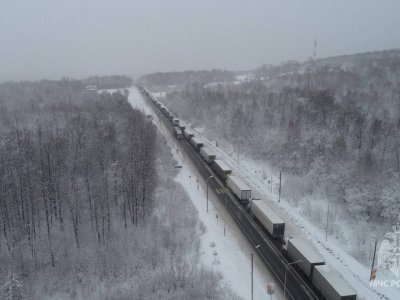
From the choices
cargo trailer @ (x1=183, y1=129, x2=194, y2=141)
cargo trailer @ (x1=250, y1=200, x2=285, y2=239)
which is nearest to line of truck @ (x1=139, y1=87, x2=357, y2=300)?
cargo trailer @ (x1=250, y1=200, x2=285, y2=239)

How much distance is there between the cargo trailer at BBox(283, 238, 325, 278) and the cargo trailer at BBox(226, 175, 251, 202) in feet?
46.2

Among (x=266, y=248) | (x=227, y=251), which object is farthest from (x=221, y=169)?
(x=266, y=248)

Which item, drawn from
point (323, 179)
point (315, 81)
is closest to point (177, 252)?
point (323, 179)

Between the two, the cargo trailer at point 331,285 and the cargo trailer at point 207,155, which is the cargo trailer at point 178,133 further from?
the cargo trailer at point 331,285

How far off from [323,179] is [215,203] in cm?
1901

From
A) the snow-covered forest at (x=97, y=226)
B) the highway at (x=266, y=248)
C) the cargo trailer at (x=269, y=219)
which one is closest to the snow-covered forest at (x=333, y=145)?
the cargo trailer at (x=269, y=219)

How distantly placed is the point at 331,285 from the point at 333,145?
42027 mm

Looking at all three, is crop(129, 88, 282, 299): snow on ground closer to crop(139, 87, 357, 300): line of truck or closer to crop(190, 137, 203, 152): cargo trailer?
crop(139, 87, 357, 300): line of truck

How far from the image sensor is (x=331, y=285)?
27.3 m

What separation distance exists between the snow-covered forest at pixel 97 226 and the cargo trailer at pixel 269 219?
824 centimetres

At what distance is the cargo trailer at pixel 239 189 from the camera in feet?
160

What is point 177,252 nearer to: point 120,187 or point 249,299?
point 249,299

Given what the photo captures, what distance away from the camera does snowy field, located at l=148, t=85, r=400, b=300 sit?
1222 inches

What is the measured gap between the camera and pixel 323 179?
5509cm
